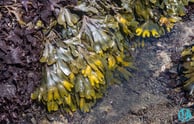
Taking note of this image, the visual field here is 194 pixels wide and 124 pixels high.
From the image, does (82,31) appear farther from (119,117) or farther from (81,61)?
(119,117)

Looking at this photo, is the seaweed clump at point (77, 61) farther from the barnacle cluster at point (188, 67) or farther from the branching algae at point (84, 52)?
the barnacle cluster at point (188, 67)

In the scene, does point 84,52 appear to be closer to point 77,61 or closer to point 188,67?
point 77,61

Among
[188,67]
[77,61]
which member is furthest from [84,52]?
[188,67]

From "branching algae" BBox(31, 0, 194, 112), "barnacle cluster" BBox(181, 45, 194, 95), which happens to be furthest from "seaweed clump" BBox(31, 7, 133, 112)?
"barnacle cluster" BBox(181, 45, 194, 95)

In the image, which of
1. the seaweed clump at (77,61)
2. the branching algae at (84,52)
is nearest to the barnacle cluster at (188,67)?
the branching algae at (84,52)
